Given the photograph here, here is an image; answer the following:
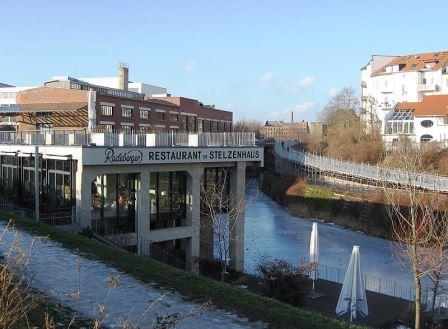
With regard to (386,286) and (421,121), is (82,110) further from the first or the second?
(421,121)

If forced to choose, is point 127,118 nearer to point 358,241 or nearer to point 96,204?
point 358,241

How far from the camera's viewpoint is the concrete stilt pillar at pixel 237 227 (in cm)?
2459

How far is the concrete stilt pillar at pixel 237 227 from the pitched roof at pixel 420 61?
179ft

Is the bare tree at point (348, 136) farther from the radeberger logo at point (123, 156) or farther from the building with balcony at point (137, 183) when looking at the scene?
the radeberger logo at point (123, 156)

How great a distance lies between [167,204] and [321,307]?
30.7ft

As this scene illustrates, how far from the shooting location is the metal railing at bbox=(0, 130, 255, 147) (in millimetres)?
21078

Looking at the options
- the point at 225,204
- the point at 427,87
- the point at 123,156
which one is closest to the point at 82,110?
the point at 225,204

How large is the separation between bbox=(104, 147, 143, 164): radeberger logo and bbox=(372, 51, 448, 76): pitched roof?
60.5 m

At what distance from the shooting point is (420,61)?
73.9 meters

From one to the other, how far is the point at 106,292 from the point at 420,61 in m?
73.8

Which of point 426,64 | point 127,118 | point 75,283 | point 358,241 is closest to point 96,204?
point 75,283

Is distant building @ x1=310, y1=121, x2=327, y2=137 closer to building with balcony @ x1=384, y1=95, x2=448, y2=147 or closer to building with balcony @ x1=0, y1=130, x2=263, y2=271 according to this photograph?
building with balcony @ x1=384, y1=95, x2=448, y2=147

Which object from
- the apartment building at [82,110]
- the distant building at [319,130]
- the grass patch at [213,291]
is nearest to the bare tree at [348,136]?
the distant building at [319,130]

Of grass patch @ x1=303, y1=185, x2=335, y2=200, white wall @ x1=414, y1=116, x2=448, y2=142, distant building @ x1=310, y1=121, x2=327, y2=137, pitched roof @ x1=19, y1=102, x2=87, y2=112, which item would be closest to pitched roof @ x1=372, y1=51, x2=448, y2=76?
distant building @ x1=310, y1=121, x2=327, y2=137
